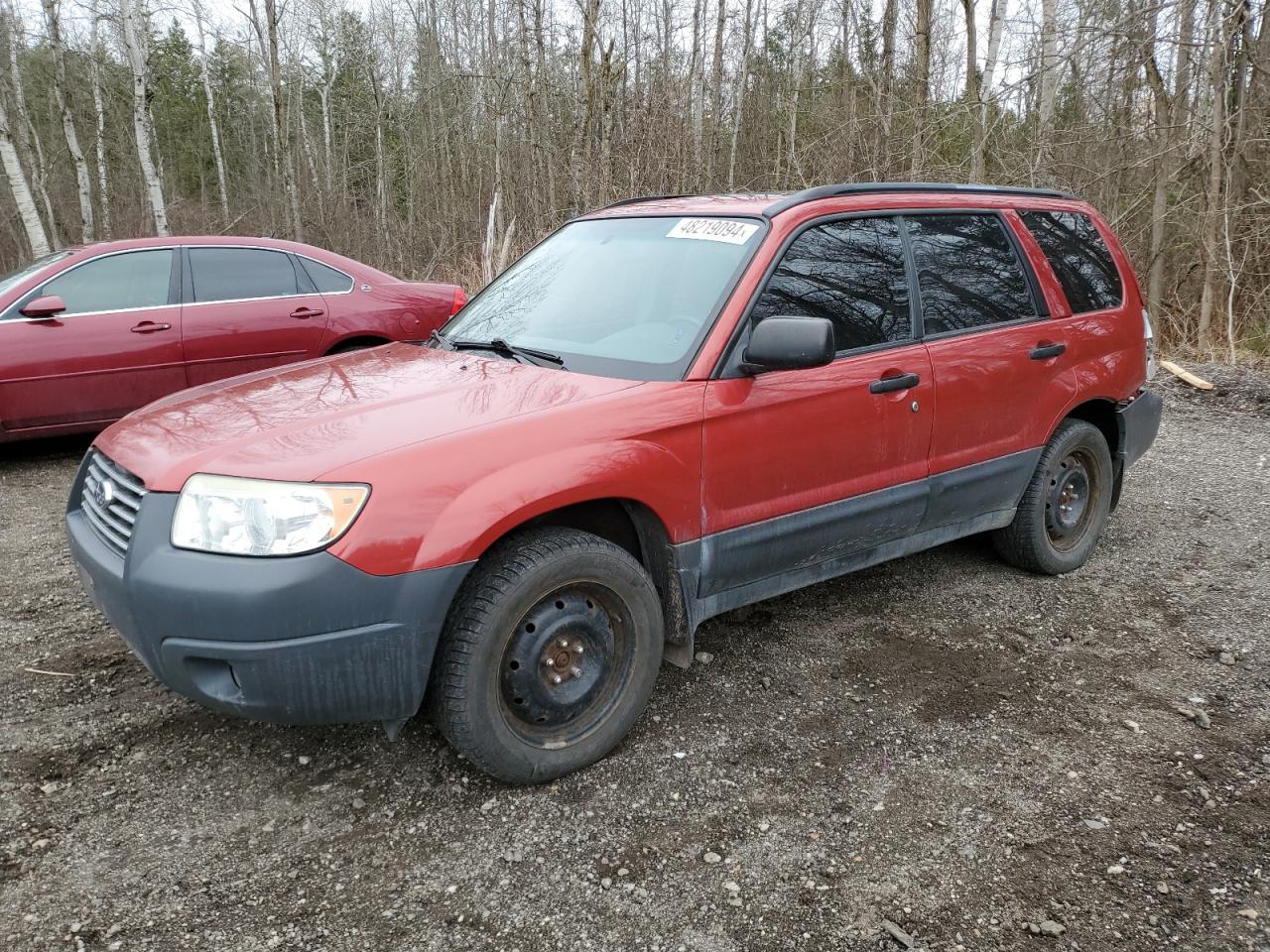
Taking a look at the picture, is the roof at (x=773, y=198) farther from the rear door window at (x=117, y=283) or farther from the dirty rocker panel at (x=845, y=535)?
the rear door window at (x=117, y=283)

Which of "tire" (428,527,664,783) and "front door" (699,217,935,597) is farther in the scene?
"front door" (699,217,935,597)

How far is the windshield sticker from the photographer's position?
326cm

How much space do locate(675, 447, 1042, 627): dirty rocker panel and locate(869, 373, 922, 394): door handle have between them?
0.40 metres

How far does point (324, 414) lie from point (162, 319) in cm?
453

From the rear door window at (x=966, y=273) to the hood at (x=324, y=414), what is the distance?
1.54 metres

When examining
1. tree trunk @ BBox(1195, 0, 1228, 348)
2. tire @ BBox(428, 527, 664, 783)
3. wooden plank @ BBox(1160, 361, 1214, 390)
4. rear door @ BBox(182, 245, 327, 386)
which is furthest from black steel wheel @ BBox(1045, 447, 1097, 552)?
tree trunk @ BBox(1195, 0, 1228, 348)

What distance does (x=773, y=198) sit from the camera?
3463mm

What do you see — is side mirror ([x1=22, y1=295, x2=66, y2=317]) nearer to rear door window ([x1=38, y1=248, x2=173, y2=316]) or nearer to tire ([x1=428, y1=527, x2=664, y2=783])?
rear door window ([x1=38, y1=248, x2=173, y2=316])

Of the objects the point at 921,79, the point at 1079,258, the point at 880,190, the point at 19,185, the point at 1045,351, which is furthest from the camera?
the point at 19,185

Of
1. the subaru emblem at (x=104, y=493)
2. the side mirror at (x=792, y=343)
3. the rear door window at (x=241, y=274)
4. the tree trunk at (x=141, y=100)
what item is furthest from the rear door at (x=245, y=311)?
the tree trunk at (x=141, y=100)

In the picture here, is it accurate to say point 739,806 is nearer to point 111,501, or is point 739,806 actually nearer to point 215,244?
point 111,501

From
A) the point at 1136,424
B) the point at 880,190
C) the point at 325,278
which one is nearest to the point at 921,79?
the point at 325,278

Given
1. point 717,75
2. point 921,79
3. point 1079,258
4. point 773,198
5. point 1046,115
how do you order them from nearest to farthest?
point 773,198 → point 1079,258 → point 1046,115 → point 921,79 → point 717,75

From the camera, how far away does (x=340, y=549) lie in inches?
90.9
